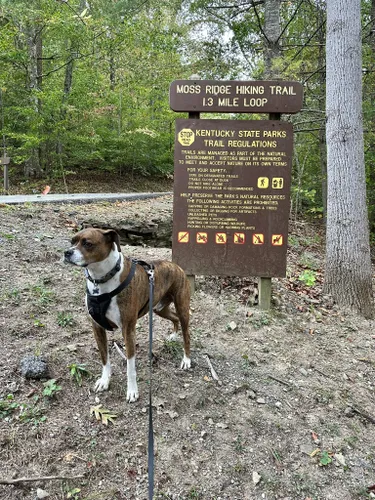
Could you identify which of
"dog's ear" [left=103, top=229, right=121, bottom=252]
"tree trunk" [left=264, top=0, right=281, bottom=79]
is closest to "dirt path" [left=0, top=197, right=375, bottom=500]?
"dog's ear" [left=103, top=229, right=121, bottom=252]

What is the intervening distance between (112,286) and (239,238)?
2.80 meters

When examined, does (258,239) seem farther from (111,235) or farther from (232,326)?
(111,235)

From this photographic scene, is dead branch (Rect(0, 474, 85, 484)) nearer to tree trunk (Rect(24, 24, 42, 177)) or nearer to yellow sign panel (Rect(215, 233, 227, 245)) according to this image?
yellow sign panel (Rect(215, 233, 227, 245))

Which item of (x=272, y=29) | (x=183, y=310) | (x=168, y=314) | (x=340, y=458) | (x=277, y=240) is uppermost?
(x=272, y=29)

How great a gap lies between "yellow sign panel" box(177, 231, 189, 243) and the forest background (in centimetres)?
456

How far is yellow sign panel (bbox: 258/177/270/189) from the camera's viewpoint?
16.6 ft

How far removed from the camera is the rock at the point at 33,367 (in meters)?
3.17

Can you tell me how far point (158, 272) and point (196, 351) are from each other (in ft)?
4.28

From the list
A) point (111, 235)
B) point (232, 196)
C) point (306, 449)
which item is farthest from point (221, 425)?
point (232, 196)

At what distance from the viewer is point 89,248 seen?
2.54 m

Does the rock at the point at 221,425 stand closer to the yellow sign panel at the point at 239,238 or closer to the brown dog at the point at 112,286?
the brown dog at the point at 112,286

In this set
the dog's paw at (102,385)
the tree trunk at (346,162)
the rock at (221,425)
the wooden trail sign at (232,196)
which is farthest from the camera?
the tree trunk at (346,162)

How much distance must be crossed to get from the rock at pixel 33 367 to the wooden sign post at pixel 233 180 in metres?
2.52

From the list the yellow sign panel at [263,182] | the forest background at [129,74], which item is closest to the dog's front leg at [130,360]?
the yellow sign panel at [263,182]
